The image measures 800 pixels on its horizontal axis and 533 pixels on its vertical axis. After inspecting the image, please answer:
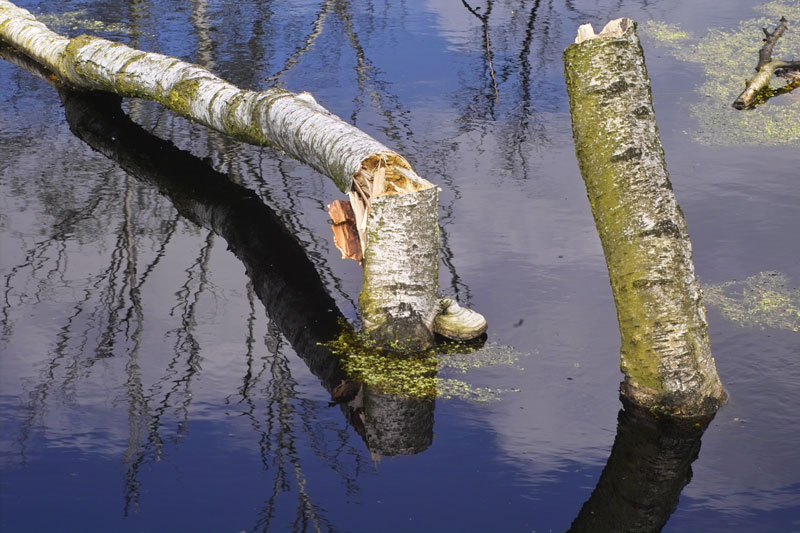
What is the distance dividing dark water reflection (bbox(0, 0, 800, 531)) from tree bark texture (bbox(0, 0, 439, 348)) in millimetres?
455

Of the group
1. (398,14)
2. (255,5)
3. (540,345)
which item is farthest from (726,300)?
(255,5)

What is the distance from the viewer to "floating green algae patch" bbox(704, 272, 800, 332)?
5977 millimetres

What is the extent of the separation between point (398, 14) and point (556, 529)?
9062mm

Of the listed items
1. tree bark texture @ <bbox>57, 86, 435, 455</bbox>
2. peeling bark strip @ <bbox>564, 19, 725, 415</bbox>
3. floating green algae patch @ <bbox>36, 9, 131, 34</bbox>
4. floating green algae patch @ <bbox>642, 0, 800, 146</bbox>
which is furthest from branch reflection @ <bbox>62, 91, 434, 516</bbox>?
floating green algae patch @ <bbox>642, 0, 800, 146</bbox>

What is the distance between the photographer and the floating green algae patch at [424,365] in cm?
542

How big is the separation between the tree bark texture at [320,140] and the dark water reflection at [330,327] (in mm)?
455

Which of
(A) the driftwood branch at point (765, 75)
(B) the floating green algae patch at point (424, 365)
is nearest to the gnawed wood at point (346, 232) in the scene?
(B) the floating green algae patch at point (424, 365)

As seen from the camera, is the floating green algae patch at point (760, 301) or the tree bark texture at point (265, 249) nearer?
the tree bark texture at point (265, 249)

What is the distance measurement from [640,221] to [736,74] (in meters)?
5.97

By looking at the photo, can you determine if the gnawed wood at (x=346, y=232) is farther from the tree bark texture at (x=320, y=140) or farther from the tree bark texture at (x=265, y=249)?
the tree bark texture at (x=265, y=249)

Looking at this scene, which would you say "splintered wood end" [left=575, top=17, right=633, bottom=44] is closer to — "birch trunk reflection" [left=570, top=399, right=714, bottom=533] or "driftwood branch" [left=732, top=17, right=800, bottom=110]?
"birch trunk reflection" [left=570, top=399, right=714, bottom=533]

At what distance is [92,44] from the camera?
9219 millimetres

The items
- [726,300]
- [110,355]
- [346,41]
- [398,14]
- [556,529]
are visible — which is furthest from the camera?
[398,14]

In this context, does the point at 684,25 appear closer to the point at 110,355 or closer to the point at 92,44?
the point at 92,44
